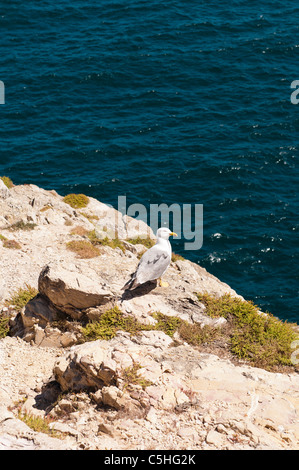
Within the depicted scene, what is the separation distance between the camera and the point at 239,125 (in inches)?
2574

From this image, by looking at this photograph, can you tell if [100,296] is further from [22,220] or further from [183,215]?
[183,215]

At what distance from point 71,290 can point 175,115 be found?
47.7m

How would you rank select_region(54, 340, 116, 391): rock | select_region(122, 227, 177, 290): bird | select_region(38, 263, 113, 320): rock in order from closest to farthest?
select_region(54, 340, 116, 391): rock < select_region(38, 263, 113, 320): rock < select_region(122, 227, 177, 290): bird

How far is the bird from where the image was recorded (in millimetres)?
23719

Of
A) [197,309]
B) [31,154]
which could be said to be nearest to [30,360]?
[197,309]

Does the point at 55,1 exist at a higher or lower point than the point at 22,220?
higher

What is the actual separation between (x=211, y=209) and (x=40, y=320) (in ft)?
114

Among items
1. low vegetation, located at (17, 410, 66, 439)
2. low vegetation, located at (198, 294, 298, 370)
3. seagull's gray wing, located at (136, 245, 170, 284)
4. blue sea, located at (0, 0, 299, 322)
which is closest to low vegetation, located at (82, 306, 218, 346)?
low vegetation, located at (198, 294, 298, 370)

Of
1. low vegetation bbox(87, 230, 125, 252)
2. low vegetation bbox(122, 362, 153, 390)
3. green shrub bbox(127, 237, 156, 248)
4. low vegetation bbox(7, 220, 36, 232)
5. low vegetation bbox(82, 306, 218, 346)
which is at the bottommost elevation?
green shrub bbox(127, 237, 156, 248)

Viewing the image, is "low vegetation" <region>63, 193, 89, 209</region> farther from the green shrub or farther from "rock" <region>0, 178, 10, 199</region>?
the green shrub

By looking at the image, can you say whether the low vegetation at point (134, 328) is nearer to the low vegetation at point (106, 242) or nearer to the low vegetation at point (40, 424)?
the low vegetation at point (40, 424)

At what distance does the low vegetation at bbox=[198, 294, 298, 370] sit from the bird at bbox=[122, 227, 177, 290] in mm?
2474
